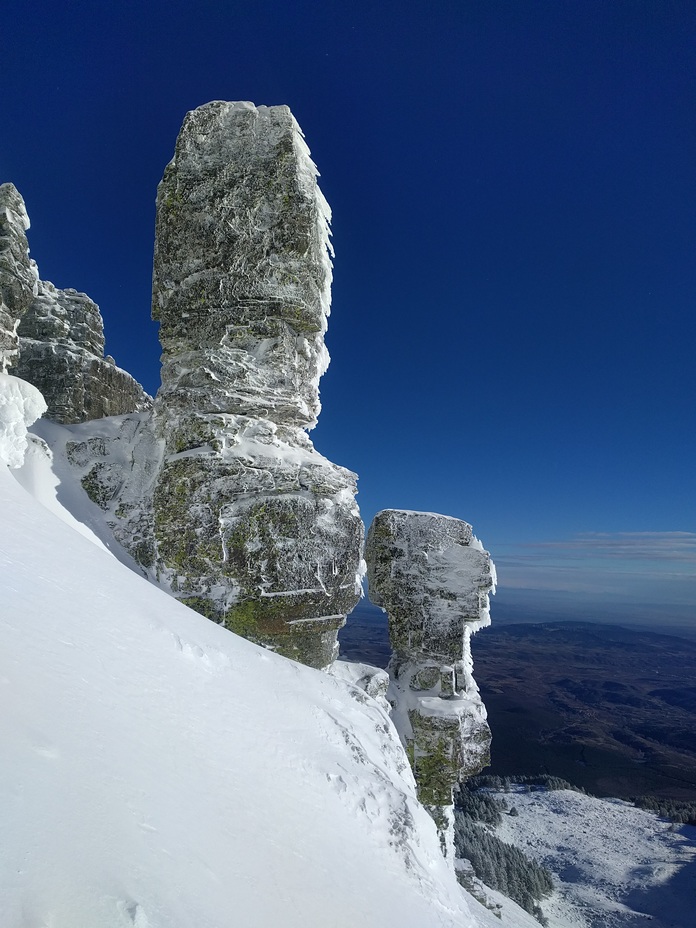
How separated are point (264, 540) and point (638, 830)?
60.3 metres

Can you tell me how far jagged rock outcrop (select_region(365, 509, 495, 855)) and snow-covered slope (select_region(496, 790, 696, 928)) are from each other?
27168 mm

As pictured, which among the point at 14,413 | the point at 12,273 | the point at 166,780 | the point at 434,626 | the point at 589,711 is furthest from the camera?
the point at 589,711

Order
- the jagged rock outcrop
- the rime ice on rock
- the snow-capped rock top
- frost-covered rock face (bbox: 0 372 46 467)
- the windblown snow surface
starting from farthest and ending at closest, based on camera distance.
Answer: the jagged rock outcrop → the rime ice on rock → the snow-capped rock top → frost-covered rock face (bbox: 0 372 46 467) → the windblown snow surface

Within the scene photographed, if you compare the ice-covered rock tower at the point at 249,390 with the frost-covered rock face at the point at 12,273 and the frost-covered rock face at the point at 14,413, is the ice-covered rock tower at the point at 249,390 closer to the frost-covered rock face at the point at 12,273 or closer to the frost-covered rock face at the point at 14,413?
the frost-covered rock face at the point at 14,413

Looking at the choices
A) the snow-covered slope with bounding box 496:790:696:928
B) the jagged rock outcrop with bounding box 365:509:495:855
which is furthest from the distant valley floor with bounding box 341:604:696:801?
the jagged rock outcrop with bounding box 365:509:495:855

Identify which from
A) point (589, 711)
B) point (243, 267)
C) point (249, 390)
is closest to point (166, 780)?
point (249, 390)

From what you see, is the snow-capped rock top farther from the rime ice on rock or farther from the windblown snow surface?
the windblown snow surface

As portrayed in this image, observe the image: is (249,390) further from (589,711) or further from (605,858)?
(589,711)

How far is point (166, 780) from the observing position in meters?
2.37

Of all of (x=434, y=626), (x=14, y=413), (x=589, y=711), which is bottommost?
(x=589, y=711)

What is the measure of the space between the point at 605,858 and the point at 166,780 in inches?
2041

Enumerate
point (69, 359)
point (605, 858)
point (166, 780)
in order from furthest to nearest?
point (605, 858)
point (69, 359)
point (166, 780)

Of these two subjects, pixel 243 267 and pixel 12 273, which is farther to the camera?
pixel 12 273

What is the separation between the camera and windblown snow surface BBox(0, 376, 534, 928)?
5.53 feet
